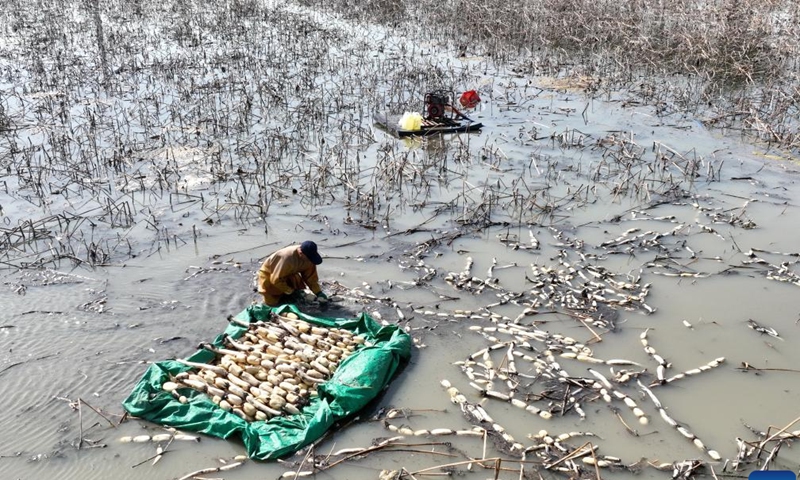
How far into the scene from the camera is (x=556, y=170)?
34.3ft

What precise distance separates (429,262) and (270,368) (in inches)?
110

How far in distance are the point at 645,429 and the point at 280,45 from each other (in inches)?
541

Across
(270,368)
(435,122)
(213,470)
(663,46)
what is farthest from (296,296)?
(663,46)

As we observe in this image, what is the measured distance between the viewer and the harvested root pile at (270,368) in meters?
5.55

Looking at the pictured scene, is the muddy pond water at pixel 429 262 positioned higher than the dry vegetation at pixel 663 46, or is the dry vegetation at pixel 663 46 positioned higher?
→ the dry vegetation at pixel 663 46

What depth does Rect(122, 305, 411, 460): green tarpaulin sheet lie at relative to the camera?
17.3 feet

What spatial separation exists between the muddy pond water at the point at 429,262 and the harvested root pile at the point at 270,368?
415 millimetres

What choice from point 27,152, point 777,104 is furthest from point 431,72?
point 27,152

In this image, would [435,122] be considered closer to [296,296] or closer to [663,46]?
[296,296]

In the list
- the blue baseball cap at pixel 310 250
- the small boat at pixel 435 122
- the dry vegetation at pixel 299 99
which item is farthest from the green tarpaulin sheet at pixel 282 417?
the small boat at pixel 435 122

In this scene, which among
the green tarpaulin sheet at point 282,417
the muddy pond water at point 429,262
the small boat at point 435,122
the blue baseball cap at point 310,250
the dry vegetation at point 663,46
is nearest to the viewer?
the green tarpaulin sheet at point 282,417

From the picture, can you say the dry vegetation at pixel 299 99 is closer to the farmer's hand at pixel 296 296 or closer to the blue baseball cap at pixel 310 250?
the farmer's hand at pixel 296 296

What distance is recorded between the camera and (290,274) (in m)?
6.91

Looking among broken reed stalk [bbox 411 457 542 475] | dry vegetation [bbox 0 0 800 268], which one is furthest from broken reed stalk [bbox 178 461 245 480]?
dry vegetation [bbox 0 0 800 268]
